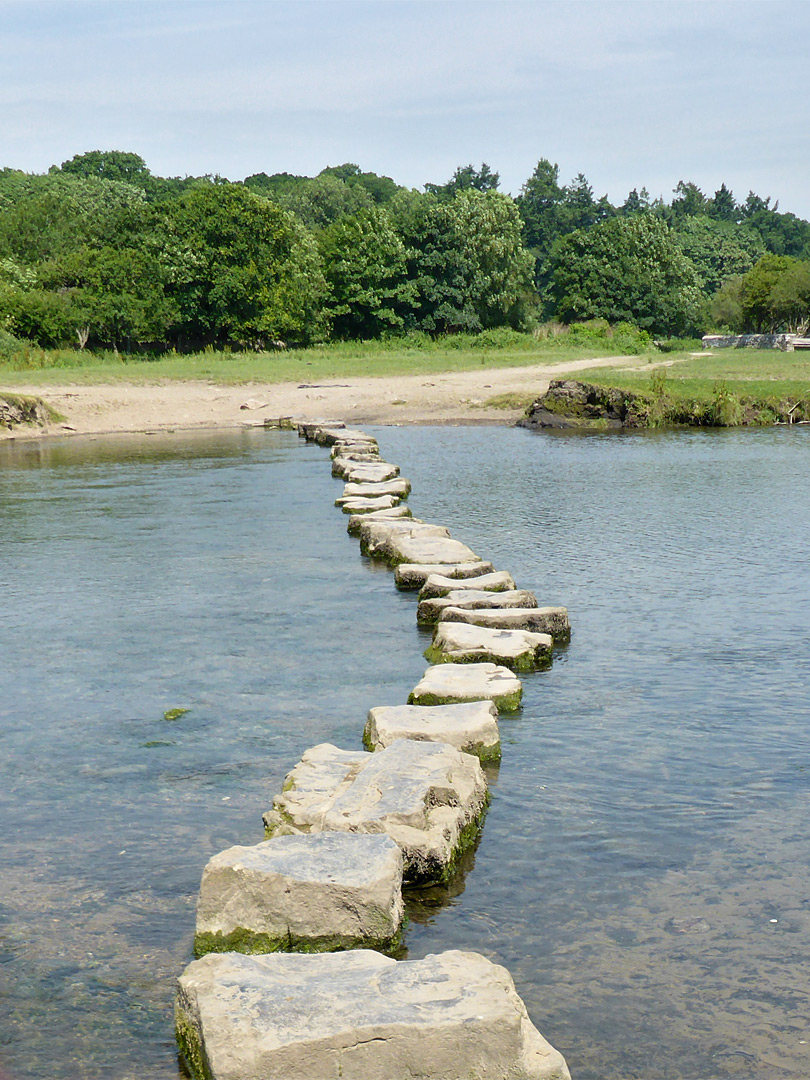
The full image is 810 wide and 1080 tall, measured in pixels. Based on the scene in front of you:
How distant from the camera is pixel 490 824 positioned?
498 centimetres

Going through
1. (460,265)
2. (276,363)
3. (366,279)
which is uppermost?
(460,265)

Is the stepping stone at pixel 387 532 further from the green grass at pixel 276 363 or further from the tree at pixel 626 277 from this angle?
the tree at pixel 626 277

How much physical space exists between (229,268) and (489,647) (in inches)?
1436

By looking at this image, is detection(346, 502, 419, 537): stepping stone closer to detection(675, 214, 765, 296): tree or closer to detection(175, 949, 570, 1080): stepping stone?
detection(175, 949, 570, 1080): stepping stone

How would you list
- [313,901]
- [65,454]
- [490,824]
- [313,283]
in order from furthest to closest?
1. [313,283]
2. [65,454]
3. [490,824]
4. [313,901]

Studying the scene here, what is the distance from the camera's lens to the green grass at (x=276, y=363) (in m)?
30.0

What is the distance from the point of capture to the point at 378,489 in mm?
Answer: 14125

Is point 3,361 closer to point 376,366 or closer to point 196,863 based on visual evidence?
point 376,366

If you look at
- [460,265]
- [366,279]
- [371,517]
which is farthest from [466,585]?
[460,265]

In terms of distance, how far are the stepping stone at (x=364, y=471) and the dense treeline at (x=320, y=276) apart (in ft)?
71.5

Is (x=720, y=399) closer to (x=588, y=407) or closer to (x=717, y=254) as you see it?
(x=588, y=407)

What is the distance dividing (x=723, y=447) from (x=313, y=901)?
54.4 feet

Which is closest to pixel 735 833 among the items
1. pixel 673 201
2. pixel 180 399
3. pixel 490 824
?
pixel 490 824

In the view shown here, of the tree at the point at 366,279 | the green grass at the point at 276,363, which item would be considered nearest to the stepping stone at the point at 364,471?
the green grass at the point at 276,363
